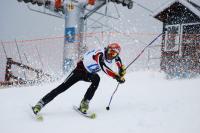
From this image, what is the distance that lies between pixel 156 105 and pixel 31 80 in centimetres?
895

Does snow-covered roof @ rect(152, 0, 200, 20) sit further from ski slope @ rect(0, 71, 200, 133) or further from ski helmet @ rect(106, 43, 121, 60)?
ski helmet @ rect(106, 43, 121, 60)

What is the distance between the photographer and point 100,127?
19.9 feet

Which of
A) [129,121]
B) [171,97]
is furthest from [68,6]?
[129,121]

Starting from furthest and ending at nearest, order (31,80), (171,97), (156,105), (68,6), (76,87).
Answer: (68,6)
(31,80)
(76,87)
(171,97)
(156,105)

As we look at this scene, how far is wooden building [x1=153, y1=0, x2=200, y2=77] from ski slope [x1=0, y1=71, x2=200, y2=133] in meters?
5.20

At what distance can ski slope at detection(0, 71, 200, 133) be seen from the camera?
5945 mm

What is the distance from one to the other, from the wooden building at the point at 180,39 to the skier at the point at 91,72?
25.3ft

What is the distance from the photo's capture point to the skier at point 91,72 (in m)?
6.56

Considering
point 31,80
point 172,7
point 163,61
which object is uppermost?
point 172,7

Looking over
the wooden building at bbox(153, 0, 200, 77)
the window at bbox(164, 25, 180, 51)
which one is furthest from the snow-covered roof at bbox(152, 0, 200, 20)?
the window at bbox(164, 25, 180, 51)

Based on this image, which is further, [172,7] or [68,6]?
[68,6]

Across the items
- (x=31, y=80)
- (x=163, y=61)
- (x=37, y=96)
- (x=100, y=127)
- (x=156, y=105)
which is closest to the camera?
(x=100, y=127)

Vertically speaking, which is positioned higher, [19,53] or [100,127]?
[19,53]

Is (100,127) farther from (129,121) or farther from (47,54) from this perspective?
(47,54)
